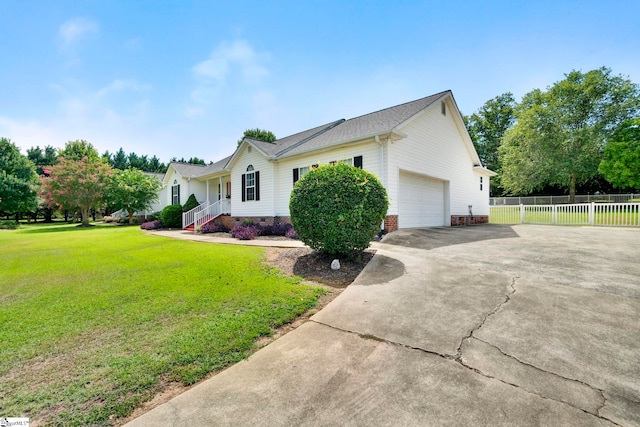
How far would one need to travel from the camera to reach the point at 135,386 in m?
2.38

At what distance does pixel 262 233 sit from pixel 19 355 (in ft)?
32.2

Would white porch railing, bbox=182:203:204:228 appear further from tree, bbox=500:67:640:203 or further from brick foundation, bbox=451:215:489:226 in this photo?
tree, bbox=500:67:640:203

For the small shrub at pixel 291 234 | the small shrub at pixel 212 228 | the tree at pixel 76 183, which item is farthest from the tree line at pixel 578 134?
the tree at pixel 76 183

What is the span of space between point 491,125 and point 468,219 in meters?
30.2

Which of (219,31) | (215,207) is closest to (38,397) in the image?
(219,31)

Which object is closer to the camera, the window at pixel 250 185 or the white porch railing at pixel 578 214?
the white porch railing at pixel 578 214

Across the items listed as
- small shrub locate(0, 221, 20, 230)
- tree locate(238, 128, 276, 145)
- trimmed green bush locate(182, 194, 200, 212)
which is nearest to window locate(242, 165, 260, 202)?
trimmed green bush locate(182, 194, 200, 212)

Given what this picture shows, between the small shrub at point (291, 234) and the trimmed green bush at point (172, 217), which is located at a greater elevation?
the trimmed green bush at point (172, 217)

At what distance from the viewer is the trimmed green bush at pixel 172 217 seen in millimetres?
18766

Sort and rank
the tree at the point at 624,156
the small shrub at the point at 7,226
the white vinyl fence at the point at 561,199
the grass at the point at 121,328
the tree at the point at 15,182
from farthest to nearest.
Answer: the white vinyl fence at the point at 561,199, the tree at the point at 15,182, the small shrub at the point at 7,226, the tree at the point at 624,156, the grass at the point at 121,328

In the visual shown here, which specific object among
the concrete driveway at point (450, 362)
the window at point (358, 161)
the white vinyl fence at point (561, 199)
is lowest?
the concrete driveway at point (450, 362)

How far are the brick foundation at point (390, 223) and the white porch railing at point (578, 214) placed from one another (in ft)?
32.5

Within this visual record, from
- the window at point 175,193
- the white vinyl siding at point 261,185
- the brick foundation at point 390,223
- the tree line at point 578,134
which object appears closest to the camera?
the brick foundation at point 390,223

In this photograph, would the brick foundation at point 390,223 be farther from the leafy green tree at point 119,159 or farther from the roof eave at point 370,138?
the leafy green tree at point 119,159
